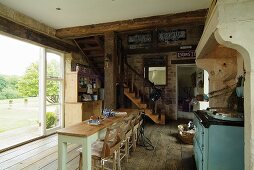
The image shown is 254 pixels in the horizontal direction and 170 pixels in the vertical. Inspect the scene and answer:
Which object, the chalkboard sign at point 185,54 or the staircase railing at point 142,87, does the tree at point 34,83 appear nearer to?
the staircase railing at point 142,87

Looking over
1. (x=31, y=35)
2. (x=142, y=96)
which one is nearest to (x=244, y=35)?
(x=31, y=35)

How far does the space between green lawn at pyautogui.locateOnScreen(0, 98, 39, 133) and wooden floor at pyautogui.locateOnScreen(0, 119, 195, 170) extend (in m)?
2.06

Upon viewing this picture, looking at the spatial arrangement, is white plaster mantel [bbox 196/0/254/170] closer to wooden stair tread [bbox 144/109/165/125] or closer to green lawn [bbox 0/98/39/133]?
wooden stair tread [bbox 144/109/165/125]

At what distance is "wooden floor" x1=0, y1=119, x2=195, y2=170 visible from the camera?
10.0ft

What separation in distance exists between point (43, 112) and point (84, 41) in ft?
9.33

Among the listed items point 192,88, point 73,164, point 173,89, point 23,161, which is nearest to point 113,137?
point 73,164

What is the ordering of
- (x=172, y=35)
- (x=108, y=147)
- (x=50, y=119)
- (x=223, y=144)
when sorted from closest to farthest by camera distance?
(x=223, y=144)
(x=108, y=147)
(x=50, y=119)
(x=172, y=35)

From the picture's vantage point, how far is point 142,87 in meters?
7.70

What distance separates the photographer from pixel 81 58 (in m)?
6.59

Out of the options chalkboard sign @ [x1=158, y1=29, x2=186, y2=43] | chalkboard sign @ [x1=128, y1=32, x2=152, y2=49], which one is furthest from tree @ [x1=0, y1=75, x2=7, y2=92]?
chalkboard sign @ [x1=158, y1=29, x2=186, y2=43]

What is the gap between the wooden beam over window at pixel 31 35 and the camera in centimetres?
372

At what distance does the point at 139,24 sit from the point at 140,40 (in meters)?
3.02

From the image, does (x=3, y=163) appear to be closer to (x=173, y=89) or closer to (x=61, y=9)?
(x=61, y=9)

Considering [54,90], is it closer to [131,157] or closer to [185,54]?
[131,157]
